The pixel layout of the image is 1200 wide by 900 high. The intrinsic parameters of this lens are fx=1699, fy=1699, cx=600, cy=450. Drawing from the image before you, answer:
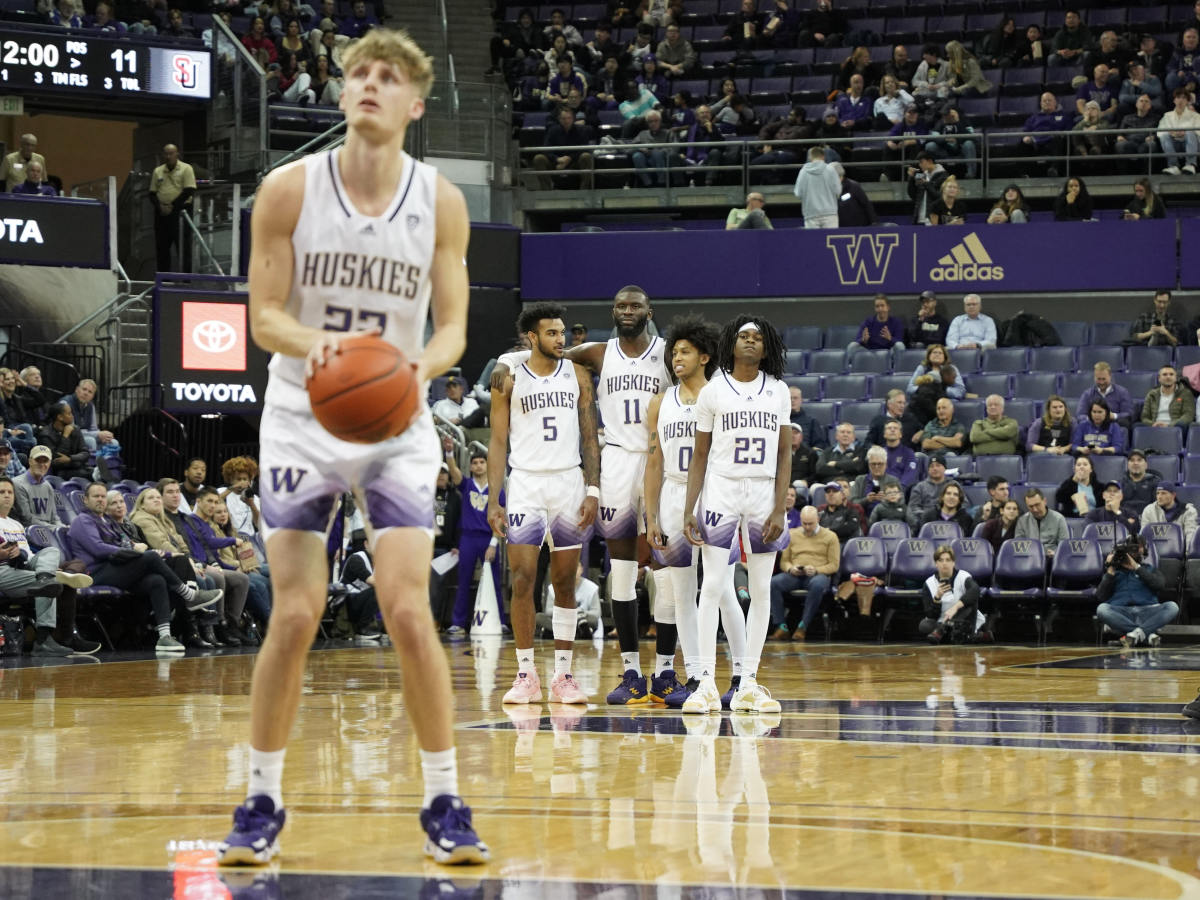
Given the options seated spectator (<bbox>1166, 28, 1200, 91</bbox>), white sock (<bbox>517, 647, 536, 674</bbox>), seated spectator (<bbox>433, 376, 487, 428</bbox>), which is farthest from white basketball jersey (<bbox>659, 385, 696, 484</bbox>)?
seated spectator (<bbox>1166, 28, 1200, 91</bbox>)

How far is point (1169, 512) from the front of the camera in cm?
1510

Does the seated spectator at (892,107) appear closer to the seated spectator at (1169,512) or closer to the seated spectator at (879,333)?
the seated spectator at (879,333)

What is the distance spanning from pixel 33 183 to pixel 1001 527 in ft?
36.8

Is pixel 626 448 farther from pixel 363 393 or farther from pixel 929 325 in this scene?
pixel 929 325

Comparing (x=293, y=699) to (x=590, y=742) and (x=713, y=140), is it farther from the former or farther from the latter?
(x=713, y=140)

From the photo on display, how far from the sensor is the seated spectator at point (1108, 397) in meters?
16.6

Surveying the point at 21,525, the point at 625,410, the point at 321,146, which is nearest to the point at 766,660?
the point at 625,410

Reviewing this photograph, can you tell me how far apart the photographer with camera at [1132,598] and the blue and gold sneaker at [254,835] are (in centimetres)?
1118

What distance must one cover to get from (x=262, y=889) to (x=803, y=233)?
17.2 metres

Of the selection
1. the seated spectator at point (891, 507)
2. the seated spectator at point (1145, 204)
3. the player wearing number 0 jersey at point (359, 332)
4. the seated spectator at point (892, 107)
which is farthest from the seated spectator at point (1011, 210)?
the player wearing number 0 jersey at point (359, 332)

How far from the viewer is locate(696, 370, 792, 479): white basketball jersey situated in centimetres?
806

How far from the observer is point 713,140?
22.3 m

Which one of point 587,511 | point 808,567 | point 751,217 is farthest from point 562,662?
point 751,217

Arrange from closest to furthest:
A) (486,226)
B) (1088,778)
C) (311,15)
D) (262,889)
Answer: (262,889) → (1088,778) → (486,226) → (311,15)
